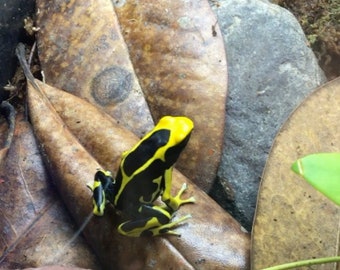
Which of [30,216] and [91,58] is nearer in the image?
[30,216]

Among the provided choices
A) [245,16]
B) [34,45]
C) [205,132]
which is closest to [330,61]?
[245,16]

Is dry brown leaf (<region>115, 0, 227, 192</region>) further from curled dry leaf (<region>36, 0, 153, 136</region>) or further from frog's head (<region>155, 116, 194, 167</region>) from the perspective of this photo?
frog's head (<region>155, 116, 194, 167</region>)

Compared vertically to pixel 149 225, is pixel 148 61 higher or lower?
higher

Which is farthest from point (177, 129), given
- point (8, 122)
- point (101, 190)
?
point (8, 122)

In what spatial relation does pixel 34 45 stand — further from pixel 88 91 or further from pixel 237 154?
pixel 237 154

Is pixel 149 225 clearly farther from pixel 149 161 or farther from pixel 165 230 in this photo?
pixel 149 161

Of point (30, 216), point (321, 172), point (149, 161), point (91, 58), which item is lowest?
point (30, 216)

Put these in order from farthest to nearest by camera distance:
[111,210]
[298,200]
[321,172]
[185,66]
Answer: [185,66] → [111,210] → [298,200] → [321,172]
